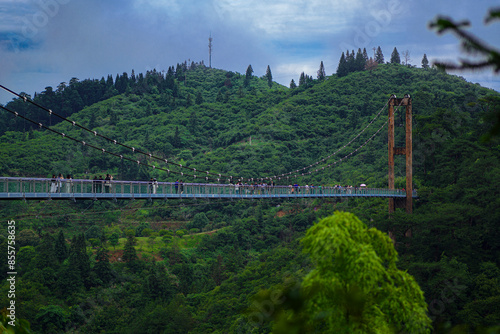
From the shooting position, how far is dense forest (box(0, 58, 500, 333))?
21.2 m

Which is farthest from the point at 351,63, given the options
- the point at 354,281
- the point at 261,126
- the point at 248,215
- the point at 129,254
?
the point at 354,281

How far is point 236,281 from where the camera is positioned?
32.3m

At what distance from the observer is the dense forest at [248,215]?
21250 mm

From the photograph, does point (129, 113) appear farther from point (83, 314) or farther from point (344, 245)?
point (344, 245)

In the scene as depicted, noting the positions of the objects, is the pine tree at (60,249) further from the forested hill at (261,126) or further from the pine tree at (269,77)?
the pine tree at (269,77)

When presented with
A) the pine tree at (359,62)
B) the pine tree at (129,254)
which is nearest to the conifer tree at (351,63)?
the pine tree at (359,62)

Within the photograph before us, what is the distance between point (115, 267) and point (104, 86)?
59181 mm

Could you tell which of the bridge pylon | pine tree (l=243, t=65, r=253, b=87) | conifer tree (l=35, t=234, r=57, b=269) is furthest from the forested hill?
conifer tree (l=35, t=234, r=57, b=269)

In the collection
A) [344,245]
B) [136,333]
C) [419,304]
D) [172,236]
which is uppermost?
[344,245]

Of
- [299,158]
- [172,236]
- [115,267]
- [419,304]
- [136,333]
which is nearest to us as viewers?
[419,304]

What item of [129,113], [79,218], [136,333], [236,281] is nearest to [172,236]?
[79,218]

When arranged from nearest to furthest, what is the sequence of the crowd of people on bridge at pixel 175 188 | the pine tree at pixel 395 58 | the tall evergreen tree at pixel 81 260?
the crowd of people on bridge at pixel 175 188
the tall evergreen tree at pixel 81 260
the pine tree at pixel 395 58

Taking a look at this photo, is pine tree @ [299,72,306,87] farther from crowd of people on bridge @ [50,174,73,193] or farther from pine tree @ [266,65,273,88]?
crowd of people on bridge @ [50,174,73,193]

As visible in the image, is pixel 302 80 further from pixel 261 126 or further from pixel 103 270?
pixel 103 270
